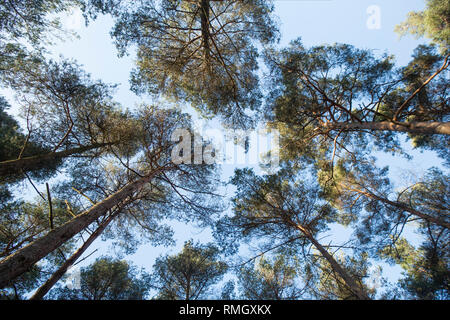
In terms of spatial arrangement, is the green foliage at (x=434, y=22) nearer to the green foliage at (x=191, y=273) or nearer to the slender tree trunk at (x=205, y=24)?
the slender tree trunk at (x=205, y=24)

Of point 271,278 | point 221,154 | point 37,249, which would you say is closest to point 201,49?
point 221,154

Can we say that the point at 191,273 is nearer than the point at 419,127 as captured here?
No

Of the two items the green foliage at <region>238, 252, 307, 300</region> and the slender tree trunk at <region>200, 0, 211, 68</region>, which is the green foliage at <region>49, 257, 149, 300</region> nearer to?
the green foliage at <region>238, 252, 307, 300</region>

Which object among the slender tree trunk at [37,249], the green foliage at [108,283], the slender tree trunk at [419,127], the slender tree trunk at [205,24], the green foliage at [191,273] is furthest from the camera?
the green foliage at [191,273]

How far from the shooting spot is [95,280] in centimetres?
645

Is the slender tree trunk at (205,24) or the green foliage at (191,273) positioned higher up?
the slender tree trunk at (205,24)

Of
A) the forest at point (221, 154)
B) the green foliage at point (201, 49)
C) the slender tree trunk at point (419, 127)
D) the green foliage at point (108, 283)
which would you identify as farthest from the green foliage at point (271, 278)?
the green foliage at point (201, 49)

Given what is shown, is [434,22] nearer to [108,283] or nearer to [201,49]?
[201,49]

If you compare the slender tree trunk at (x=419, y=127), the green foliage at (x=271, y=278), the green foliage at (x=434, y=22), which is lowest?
the green foliage at (x=271, y=278)

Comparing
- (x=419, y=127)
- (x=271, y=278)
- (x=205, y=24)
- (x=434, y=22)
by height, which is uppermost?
(x=205, y=24)

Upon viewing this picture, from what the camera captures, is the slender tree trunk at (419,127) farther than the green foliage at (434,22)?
No

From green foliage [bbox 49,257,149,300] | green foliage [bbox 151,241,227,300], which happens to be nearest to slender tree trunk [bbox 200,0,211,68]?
green foliage [bbox 151,241,227,300]
